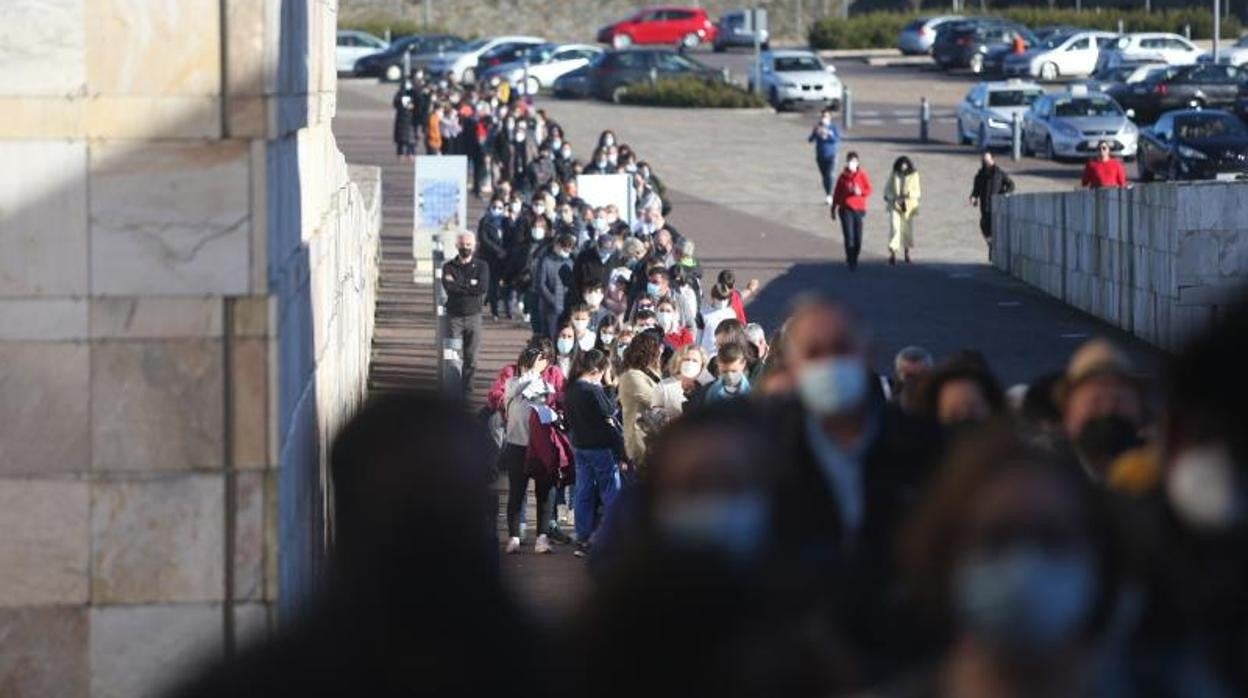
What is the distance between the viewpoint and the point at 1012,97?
5109cm

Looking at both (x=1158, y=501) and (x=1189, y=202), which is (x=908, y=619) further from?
(x=1189, y=202)

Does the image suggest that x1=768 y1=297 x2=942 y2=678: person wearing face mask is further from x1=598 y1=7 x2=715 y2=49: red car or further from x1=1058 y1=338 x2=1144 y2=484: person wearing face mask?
x1=598 y1=7 x2=715 y2=49: red car

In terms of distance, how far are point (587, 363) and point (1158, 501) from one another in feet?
39.5

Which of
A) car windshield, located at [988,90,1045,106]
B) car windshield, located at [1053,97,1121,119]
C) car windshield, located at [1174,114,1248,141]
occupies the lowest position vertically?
car windshield, located at [1174,114,1248,141]

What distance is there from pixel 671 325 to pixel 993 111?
31.0 metres

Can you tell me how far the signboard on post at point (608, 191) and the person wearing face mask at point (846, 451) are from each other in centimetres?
2502

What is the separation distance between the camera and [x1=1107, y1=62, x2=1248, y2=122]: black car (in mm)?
55125

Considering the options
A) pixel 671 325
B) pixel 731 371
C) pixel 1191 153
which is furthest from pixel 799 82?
pixel 731 371

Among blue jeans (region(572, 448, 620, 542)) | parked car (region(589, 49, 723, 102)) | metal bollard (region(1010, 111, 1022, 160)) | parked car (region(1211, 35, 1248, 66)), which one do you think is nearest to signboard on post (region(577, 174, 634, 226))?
blue jeans (region(572, 448, 620, 542))

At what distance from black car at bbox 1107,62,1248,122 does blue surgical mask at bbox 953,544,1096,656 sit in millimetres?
52172

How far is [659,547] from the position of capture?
4156 millimetres

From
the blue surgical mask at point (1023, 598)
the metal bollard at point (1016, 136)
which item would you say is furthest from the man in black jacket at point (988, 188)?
the blue surgical mask at point (1023, 598)

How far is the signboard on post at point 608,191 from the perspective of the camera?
31016 millimetres

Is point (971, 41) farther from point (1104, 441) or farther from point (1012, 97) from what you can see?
point (1104, 441)
